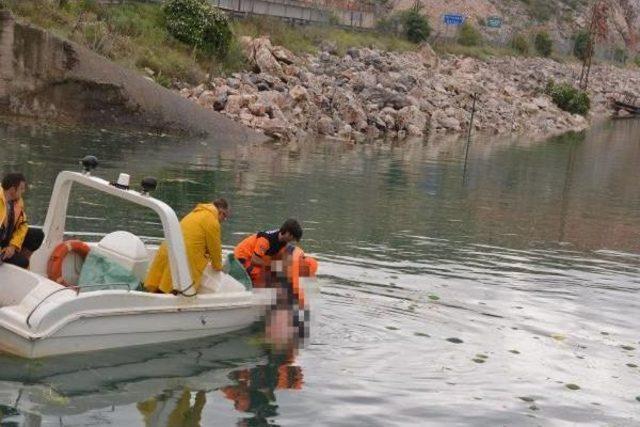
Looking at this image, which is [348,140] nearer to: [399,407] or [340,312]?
[340,312]

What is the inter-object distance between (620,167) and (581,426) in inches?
1143

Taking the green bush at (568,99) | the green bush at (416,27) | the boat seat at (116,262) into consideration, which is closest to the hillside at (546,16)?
the green bush at (416,27)

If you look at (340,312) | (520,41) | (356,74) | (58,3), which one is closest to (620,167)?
(356,74)

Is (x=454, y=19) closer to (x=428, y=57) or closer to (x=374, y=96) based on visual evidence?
(x=428, y=57)

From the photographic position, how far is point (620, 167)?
36250mm

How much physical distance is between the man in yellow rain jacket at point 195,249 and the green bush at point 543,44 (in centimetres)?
7919

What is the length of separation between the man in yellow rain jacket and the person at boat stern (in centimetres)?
125

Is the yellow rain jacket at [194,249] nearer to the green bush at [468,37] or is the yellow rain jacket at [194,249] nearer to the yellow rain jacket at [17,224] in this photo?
the yellow rain jacket at [17,224]

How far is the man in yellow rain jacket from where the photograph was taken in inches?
380

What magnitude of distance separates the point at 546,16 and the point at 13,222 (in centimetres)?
9829

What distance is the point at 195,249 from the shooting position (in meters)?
9.70

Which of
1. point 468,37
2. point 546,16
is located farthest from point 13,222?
point 546,16

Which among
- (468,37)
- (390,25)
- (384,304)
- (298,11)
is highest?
(468,37)

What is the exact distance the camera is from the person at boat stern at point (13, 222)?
9266 mm
